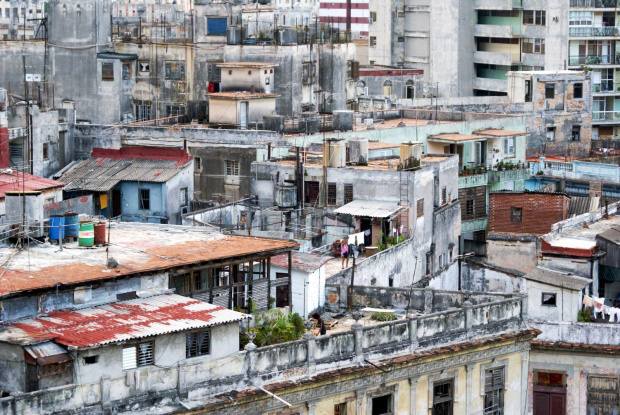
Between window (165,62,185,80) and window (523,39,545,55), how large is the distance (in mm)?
35314

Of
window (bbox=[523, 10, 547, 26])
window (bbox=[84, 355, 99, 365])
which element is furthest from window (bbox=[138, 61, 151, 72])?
window (bbox=[84, 355, 99, 365])

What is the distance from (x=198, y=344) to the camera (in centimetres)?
4719

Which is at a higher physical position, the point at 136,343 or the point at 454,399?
the point at 136,343

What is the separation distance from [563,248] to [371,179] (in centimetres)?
904

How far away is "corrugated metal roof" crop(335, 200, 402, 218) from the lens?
70.1 metres

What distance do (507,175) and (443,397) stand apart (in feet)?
138

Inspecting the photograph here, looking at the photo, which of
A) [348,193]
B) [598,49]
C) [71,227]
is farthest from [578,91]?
[71,227]

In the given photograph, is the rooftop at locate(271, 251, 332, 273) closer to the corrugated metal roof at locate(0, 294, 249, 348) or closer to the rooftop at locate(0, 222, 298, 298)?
the rooftop at locate(0, 222, 298, 298)

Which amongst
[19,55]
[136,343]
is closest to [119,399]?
[136,343]

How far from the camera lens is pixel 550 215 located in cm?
7900

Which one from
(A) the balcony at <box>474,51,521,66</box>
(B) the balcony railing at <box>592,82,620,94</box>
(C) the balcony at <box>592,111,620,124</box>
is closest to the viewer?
(C) the balcony at <box>592,111,620,124</box>

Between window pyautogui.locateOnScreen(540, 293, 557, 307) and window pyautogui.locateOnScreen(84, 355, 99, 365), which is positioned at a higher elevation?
window pyautogui.locateOnScreen(84, 355, 99, 365)

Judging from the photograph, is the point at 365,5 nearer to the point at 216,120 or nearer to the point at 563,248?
the point at 216,120

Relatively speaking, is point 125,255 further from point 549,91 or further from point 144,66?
point 549,91
